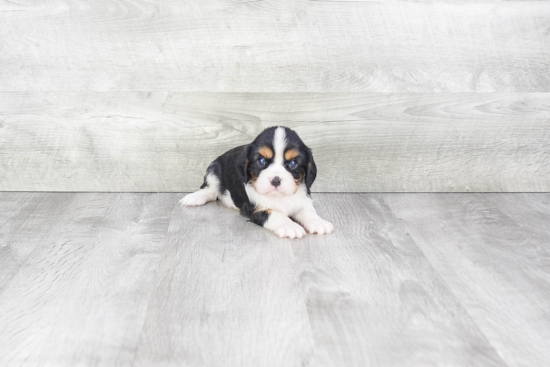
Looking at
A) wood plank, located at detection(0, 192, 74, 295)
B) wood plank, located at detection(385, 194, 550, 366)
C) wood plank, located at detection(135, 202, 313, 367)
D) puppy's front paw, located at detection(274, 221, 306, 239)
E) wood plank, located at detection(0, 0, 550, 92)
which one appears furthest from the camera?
wood plank, located at detection(0, 0, 550, 92)

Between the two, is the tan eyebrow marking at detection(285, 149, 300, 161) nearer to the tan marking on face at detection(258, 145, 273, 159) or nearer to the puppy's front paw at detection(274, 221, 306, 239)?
the tan marking on face at detection(258, 145, 273, 159)

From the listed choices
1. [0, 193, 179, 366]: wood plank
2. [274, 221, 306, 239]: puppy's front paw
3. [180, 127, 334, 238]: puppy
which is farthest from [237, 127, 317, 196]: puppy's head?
[0, 193, 179, 366]: wood plank

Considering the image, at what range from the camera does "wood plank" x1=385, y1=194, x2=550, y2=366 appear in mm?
1434

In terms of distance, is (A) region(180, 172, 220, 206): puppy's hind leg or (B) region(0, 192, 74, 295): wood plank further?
(A) region(180, 172, 220, 206): puppy's hind leg

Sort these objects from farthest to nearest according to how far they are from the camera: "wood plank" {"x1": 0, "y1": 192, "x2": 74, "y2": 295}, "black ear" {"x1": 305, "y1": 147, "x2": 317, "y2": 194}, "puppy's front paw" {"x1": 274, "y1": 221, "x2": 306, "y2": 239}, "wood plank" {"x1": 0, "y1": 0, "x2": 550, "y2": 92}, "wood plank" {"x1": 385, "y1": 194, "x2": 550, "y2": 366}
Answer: "wood plank" {"x1": 0, "y1": 0, "x2": 550, "y2": 92} < "black ear" {"x1": 305, "y1": 147, "x2": 317, "y2": 194} < "puppy's front paw" {"x1": 274, "y1": 221, "x2": 306, "y2": 239} < "wood plank" {"x1": 0, "y1": 192, "x2": 74, "y2": 295} < "wood plank" {"x1": 385, "y1": 194, "x2": 550, "y2": 366}

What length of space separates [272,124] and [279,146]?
46 cm

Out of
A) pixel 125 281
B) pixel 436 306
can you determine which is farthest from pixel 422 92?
pixel 125 281

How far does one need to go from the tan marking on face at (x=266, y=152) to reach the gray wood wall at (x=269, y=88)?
0.45m

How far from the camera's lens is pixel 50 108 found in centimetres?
248

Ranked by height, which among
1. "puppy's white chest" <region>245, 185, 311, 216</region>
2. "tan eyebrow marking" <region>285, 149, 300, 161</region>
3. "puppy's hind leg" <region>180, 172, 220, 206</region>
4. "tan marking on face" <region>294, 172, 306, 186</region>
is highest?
"tan eyebrow marking" <region>285, 149, 300, 161</region>

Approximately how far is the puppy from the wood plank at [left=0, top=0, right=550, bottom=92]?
1.46 ft

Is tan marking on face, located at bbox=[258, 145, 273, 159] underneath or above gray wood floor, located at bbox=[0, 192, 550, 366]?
above

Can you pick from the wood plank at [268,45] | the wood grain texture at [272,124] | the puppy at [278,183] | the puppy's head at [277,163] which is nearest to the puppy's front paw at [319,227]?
the puppy at [278,183]

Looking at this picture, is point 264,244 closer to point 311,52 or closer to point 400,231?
point 400,231
